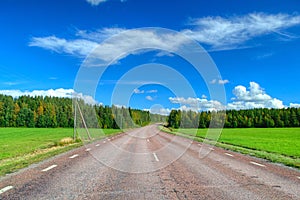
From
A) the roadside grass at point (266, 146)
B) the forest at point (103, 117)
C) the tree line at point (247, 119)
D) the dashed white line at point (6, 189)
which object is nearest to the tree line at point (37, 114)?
the forest at point (103, 117)

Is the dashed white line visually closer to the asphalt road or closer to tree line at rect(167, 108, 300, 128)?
the asphalt road

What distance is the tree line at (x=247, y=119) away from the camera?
10847 cm

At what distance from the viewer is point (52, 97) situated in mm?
140375

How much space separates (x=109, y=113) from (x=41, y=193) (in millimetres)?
96434

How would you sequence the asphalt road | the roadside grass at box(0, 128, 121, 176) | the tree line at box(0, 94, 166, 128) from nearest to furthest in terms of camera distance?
the asphalt road → the roadside grass at box(0, 128, 121, 176) → the tree line at box(0, 94, 166, 128)

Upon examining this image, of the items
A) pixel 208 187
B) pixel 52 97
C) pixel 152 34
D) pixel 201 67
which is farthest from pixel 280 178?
pixel 52 97

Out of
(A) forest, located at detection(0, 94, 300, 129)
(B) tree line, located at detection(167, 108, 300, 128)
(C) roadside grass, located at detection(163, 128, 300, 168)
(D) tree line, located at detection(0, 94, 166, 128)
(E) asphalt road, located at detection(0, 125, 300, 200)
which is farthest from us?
(B) tree line, located at detection(167, 108, 300, 128)

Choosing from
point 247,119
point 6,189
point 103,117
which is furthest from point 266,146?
point 247,119

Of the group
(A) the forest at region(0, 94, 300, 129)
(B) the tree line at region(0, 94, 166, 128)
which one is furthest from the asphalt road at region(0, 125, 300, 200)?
(A) the forest at region(0, 94, 300, 129)

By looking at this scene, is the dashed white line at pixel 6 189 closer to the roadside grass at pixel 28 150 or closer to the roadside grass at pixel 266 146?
the roadside grass at pixel 28 150

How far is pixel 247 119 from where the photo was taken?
11569cm

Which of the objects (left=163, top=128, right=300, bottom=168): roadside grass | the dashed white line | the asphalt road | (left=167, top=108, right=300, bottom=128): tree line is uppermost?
(left=167, top=108, right=300, bottom=128): tree line

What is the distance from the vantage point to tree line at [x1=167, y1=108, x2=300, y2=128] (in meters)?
108

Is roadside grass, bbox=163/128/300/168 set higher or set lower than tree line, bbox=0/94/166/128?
lower
